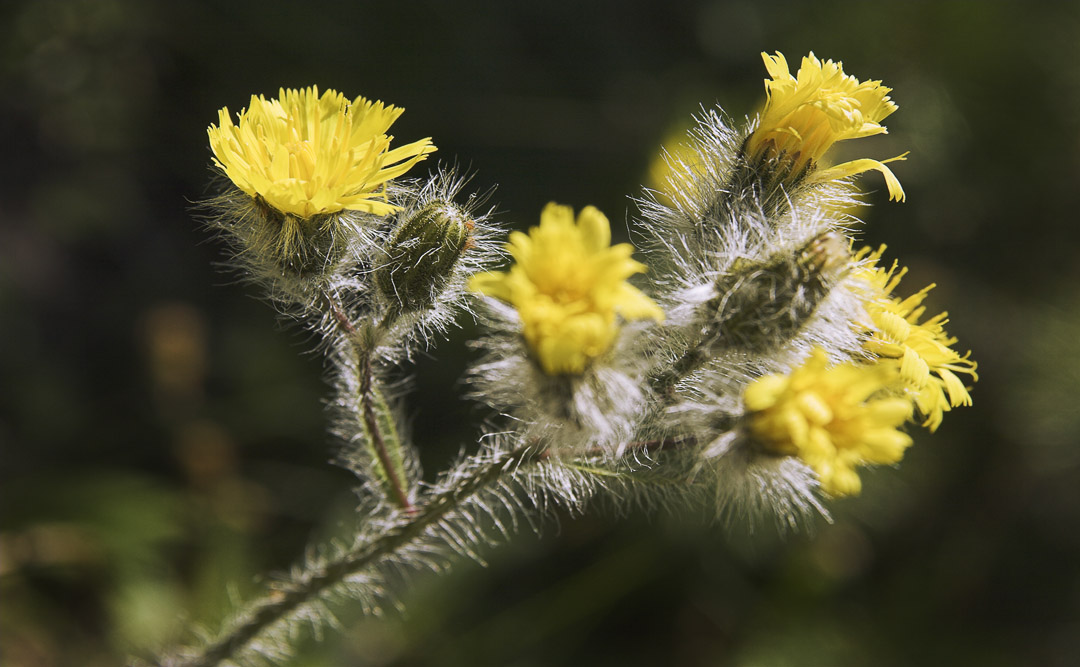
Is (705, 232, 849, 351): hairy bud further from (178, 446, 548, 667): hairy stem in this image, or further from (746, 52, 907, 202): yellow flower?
(178, 446, 548, 667): hairy stem

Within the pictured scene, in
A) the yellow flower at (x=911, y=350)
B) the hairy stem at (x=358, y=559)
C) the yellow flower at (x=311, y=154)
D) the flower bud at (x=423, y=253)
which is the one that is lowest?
the hairy stem at (x=358, y=559)

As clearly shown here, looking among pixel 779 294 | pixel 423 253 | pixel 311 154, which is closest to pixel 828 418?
pixel 779 294

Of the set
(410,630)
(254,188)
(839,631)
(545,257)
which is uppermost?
(254,188)

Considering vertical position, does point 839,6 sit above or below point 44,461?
above

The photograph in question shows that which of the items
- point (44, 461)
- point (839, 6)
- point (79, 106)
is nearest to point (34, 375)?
point (44, 461)

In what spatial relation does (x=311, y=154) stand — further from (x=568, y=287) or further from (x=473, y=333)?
(x=473, y=333)

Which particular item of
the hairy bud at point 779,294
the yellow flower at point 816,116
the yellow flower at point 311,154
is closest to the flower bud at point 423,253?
the yellow flower at point 311,154

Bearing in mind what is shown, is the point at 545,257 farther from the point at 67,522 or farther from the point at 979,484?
the point at 979,484

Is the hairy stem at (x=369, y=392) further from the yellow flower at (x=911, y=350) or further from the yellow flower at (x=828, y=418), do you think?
the yellow flower at (x=911, y=350)
